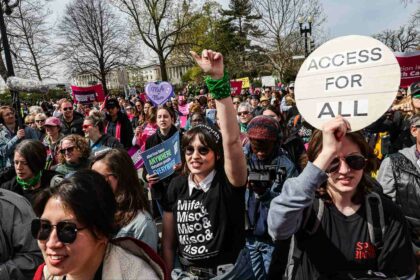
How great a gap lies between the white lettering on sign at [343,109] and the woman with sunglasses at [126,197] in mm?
1288

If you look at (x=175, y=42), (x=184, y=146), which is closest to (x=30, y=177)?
(x=184, y=146)

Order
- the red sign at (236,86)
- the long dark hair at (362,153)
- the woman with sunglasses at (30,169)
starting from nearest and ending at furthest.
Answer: the long dark hair at (362,153) → the woman with sunglasses at (30,169) → the red sign at (236,86)

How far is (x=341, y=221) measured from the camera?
1.68 metres

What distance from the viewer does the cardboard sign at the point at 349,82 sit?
1576 mm

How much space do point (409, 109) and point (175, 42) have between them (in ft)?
97.9

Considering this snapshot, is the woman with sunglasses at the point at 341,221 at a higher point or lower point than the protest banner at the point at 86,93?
lower

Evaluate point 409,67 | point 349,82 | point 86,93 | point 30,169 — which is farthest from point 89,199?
point 86,93

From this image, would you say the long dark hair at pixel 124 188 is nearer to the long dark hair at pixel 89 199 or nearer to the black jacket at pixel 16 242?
the black jacket at pixel 16 242

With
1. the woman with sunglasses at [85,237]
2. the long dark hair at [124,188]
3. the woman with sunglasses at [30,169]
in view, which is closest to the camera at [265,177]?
the long dark hair at [124,188]

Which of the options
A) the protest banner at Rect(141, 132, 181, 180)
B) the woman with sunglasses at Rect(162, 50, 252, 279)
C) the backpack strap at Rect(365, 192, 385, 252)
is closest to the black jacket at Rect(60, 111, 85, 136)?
the protest banner at Rect(141, 132, 181, 180)

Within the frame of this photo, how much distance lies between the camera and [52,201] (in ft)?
5.19

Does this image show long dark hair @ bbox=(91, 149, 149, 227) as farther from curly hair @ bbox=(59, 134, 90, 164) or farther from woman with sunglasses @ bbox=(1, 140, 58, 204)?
curly hair @ bbox=(59, 134, 90, 164)

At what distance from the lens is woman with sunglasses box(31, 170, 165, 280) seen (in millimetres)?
1513

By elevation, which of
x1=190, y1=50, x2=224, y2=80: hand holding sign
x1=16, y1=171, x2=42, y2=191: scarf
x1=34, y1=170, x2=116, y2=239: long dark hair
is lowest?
x1=16, y1=171, x2=42, y2=191: scarf
